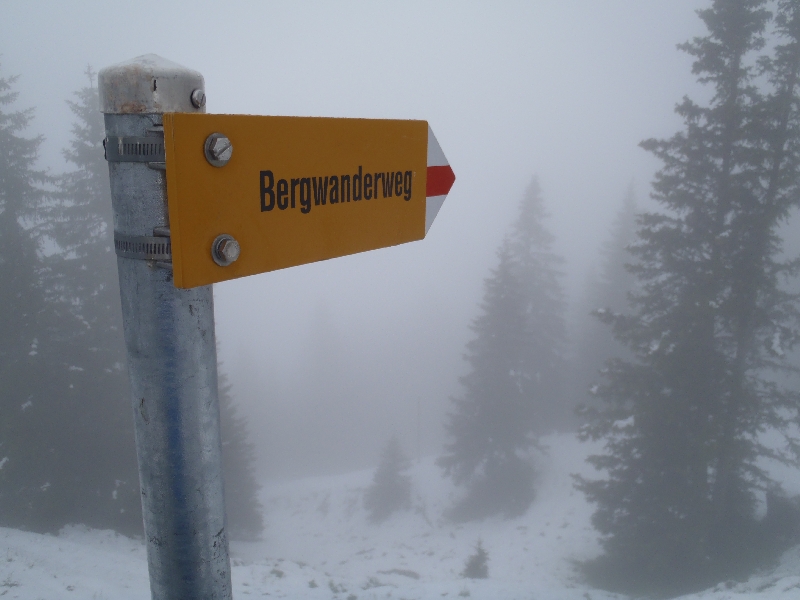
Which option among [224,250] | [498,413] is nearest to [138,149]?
[224,250]

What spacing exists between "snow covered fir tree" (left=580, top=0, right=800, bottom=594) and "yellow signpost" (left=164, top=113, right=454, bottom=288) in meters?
15.0

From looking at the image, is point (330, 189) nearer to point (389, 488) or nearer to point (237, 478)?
point (237, 478)

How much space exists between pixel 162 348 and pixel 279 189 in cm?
58

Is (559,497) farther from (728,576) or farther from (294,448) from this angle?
(294,448)

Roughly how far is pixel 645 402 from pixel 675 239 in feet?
16.7

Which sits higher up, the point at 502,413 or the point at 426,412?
the point at 502,413

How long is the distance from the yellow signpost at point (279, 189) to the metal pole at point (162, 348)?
0.30ft

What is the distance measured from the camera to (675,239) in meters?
15.0

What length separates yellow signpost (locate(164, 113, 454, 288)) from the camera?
129 cm

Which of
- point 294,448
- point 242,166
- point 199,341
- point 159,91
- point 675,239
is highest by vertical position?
point 159,91

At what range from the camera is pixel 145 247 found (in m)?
1.33

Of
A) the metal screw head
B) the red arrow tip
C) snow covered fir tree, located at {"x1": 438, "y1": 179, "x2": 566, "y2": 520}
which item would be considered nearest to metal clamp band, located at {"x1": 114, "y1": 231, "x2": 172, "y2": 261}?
the metal screw head

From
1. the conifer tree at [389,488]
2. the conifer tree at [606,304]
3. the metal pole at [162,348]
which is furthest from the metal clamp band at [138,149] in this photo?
the conifer tree at [606,304]

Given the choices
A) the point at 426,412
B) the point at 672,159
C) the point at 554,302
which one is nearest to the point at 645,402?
the point at 672,159
